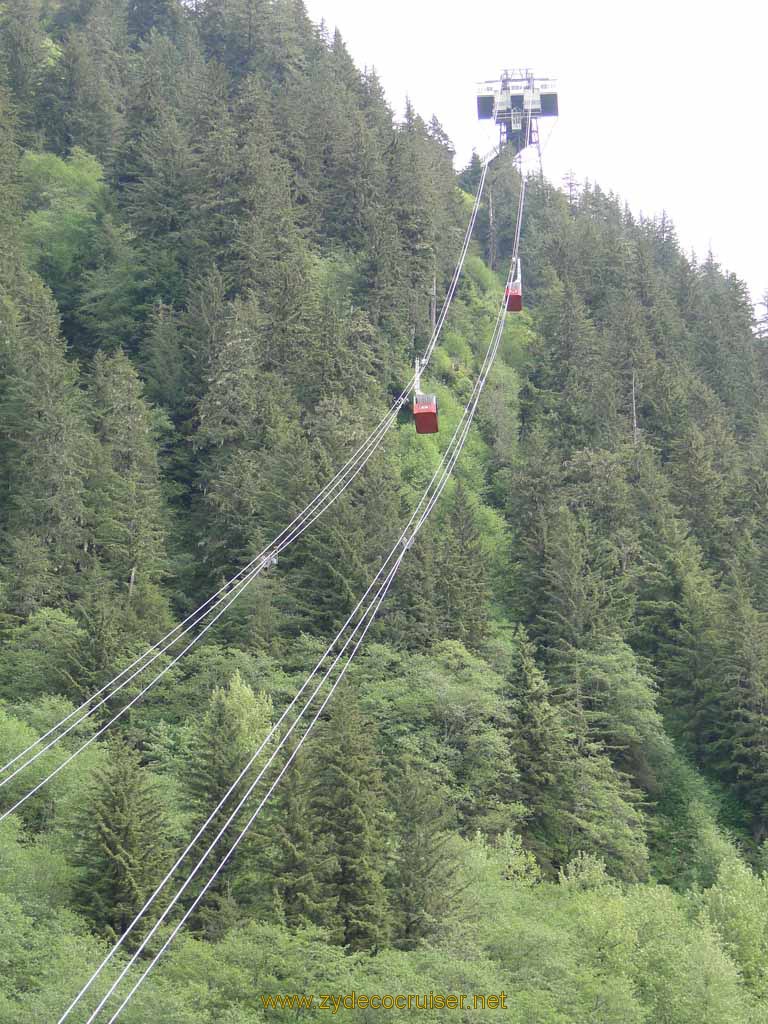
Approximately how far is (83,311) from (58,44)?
37.9m

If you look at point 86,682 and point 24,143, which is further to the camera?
point 24,143

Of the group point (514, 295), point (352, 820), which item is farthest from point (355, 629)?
point (514, 295)

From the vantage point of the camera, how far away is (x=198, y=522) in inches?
2127

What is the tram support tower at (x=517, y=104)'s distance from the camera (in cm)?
9106

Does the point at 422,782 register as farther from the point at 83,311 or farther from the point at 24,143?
the point at 24,143

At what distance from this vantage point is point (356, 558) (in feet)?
152

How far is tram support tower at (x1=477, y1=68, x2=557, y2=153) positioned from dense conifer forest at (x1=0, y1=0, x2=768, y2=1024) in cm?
456

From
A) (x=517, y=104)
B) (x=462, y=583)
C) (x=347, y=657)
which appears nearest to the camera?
(x=347, y=657)

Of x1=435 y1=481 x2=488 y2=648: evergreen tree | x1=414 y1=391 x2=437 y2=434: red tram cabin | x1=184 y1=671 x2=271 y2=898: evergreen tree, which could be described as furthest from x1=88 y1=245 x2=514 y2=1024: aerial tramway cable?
x1=414 y1=391 x2=437 y2=434: red tram cabin

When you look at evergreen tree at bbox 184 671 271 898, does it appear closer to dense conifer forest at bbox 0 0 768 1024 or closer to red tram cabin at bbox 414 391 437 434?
dense conifer forest at bbox 0 0 768 1024

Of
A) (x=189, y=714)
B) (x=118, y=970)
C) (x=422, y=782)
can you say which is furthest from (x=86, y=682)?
(x=118, y=970)

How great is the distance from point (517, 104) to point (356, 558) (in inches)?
2161

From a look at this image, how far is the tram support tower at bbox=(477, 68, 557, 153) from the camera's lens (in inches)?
3585

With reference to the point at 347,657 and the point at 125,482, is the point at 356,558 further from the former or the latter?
the point at 125,482
